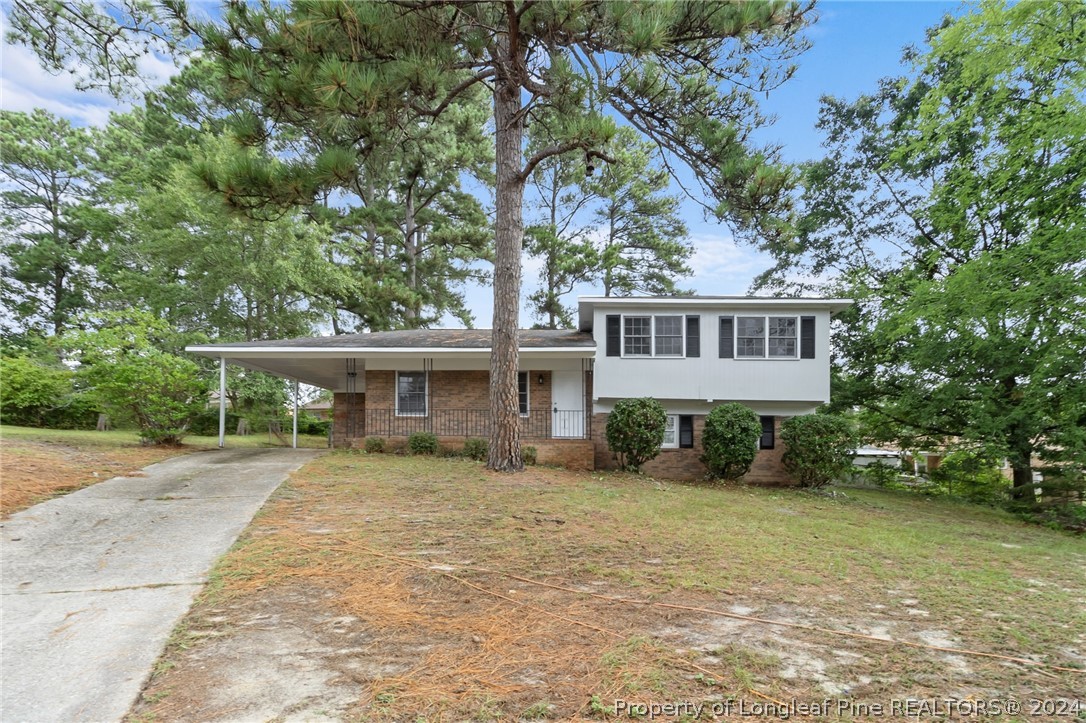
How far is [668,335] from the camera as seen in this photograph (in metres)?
13.7

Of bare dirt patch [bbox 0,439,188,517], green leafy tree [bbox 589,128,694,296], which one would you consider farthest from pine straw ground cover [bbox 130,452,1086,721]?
green leafy tree [bbox 589,128,694,296]

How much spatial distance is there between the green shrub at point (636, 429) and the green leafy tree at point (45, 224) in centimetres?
2647

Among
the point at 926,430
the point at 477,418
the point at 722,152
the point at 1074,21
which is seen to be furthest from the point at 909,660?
the point at 1074,21

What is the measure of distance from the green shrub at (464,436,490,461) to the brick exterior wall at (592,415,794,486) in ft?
9.84

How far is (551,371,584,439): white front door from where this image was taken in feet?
45.2

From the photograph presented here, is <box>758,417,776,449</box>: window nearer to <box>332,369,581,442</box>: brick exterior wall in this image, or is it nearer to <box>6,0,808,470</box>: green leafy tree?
<box>332,369,581,442</box>: brick exterior wall

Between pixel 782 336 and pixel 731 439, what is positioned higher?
pixel 782 336

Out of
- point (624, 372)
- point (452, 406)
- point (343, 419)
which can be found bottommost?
point (343, 419)

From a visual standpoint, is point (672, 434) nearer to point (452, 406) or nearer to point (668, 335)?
point (668, 335)

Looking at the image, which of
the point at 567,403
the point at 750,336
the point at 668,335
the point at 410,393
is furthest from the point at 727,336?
the point at 410,393

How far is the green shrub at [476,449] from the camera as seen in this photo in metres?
12.4

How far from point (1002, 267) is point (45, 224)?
37538mm

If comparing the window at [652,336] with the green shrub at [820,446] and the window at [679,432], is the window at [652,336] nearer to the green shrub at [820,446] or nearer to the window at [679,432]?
the window at [679,432]

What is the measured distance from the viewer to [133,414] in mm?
11734
